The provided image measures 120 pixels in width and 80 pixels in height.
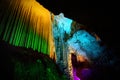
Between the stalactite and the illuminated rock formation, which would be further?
the illuminated rock formation

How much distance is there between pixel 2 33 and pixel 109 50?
26.1 feet

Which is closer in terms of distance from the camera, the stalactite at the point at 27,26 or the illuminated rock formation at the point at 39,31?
the stalactite at the point at 27,26

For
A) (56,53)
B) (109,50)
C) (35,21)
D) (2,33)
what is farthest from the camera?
(109,50)

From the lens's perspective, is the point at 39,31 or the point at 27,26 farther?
the point at 39,31

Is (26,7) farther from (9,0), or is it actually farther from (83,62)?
(83,62)

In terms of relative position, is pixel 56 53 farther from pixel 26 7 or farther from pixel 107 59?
pixel 107 59

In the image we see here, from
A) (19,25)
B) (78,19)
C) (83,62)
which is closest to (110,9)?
(78,19)

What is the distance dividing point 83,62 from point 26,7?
7526 mm

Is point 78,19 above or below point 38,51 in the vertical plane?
above

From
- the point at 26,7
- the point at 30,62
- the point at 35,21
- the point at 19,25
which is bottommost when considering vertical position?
the point at 30,62

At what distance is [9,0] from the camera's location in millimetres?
5980

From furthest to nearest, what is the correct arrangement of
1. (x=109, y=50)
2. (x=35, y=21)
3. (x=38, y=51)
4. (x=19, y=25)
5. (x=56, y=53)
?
1. (x=109, y=50)
2. (x=56, y=53)
3. (x=35, y=21)
4. (x=38, y=51)
5. (x=19, y=25)

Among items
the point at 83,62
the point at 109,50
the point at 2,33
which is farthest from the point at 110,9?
the point at 2,33

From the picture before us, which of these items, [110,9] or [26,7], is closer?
[26,7]
